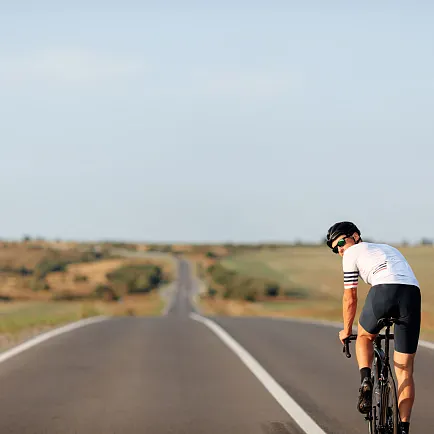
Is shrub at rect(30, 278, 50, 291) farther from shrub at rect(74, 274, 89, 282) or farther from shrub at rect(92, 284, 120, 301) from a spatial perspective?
shrub at rect(74, 274, 89, 282)

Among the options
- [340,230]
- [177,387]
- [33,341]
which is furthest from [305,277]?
[340,230]

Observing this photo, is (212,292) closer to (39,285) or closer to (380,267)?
(39,285)

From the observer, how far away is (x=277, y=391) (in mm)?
12711

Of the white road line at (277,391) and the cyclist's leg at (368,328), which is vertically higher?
the cyclist's leg at (368,328)

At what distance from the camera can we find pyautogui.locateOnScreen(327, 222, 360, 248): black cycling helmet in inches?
351

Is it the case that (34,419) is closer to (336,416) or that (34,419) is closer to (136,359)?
(336,416)

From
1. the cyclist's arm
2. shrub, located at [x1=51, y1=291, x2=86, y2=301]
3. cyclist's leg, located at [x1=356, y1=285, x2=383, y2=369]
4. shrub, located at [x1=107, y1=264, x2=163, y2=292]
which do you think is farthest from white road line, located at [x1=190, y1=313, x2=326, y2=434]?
shrub, located at [x1=107, y1=264, x2=163, y2=292]

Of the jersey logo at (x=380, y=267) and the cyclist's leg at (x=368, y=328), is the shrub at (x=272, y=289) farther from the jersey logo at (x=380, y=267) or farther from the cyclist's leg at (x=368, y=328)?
the jersey logo at (x=380, y=267)

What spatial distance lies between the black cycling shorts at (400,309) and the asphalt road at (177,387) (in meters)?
1.48

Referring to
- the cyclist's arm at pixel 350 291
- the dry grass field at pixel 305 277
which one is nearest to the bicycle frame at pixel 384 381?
the cyclist's arm at pixel 350 291

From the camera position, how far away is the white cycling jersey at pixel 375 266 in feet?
28.1

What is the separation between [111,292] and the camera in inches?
4392

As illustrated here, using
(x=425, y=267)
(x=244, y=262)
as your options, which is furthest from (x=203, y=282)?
(x=425, y=267)

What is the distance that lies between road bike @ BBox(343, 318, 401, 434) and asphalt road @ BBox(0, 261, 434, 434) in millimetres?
1253
